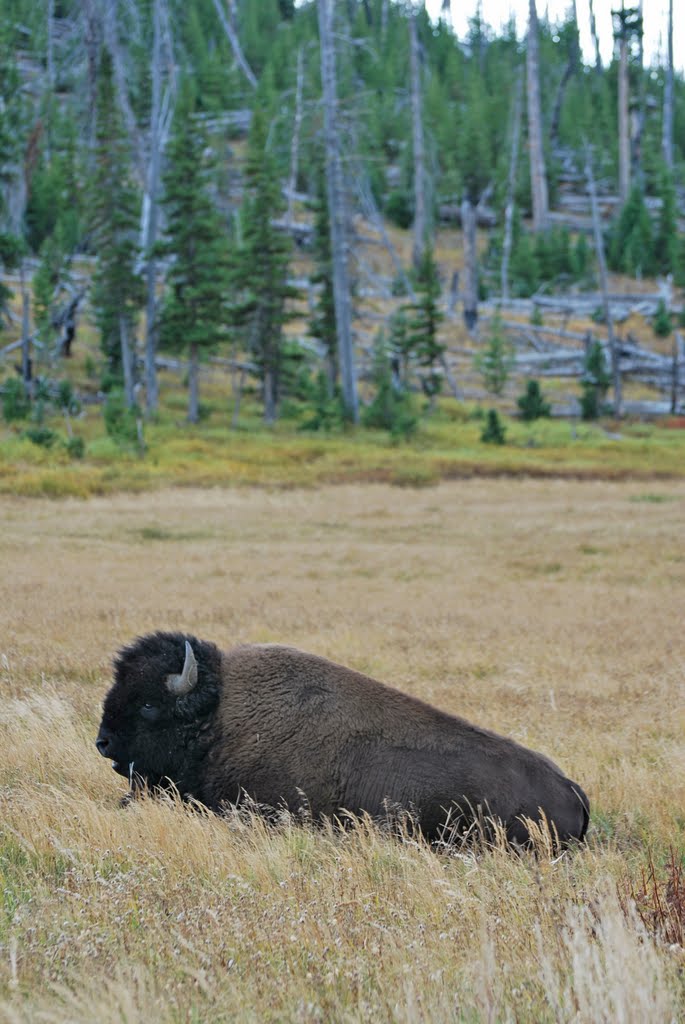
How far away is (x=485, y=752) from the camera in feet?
18.5

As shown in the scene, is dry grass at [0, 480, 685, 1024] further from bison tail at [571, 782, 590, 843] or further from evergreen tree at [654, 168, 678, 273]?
evergreen tree at [654, 168, 678, 273]

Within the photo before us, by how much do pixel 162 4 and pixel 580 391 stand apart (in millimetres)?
27373

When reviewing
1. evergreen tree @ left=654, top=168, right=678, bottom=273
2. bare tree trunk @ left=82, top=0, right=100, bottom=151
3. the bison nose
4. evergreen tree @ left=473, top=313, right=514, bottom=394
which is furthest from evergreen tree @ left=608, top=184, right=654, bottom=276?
the bison nose

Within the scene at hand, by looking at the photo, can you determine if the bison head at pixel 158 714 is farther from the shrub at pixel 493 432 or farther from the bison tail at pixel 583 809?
the shrub at pixel 493 432

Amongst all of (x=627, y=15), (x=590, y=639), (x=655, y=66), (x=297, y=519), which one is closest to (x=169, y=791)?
(x=590, y=639)

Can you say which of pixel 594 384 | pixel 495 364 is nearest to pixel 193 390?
pixel 495 364

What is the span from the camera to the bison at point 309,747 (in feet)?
18.1

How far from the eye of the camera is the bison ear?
18.9 ft

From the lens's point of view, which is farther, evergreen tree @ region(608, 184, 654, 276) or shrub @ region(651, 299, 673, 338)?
evergreen tree @ region(608, 184, 654, 276)

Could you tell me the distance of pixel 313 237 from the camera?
189 feet

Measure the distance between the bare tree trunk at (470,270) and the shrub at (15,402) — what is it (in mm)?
30417

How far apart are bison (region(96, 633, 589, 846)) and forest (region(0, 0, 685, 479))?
24.8 m

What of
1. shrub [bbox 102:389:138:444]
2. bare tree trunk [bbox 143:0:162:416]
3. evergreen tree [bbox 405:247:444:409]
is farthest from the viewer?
evergreen tree [bbox 405:247:444:409]

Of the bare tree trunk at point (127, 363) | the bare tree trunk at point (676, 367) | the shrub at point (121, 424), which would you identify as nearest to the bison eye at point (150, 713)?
the shrub at point (121, 424)
